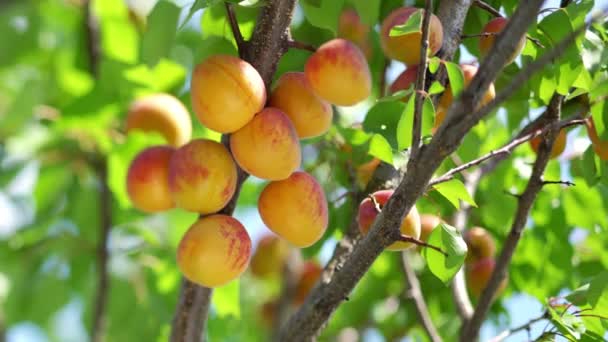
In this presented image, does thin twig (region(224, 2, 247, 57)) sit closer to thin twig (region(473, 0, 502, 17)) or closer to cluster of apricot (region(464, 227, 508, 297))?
thin twig (region(473, 0, 502, 17))

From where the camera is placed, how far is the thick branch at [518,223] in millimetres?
1486

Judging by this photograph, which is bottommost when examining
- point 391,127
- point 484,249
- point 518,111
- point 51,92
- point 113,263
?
point 113,263

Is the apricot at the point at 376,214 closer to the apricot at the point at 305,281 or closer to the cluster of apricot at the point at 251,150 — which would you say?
the cluster of apricot at the point at 251,150

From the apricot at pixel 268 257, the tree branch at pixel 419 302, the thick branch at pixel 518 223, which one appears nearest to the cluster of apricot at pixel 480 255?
the tree branch at pixel 419 302

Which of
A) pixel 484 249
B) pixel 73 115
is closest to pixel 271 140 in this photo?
pixel 484 249

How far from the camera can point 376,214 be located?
4.51 feet

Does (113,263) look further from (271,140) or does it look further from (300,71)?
(271,140)

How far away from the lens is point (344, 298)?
139 cm

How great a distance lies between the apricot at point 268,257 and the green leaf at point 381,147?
1.74 meters

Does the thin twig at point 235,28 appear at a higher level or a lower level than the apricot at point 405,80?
higher

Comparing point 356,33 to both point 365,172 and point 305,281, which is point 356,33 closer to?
point 365,172

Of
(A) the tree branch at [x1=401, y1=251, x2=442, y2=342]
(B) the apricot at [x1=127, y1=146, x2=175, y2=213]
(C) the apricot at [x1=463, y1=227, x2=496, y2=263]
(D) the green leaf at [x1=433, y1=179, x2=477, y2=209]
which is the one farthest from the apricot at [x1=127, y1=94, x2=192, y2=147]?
(D) the green leaf at [x1=433, y1=179, x2=477, y2=209]

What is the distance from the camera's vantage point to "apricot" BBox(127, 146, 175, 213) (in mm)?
1561

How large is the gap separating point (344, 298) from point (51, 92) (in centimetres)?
144
